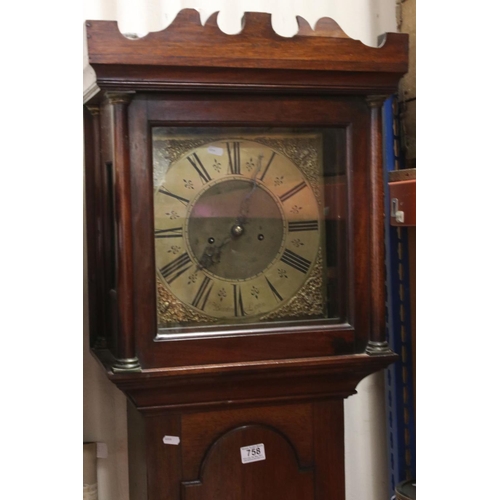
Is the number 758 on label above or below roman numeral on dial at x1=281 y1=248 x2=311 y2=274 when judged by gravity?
below

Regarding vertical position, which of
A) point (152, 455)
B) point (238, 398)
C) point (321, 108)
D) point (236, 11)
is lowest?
Result: point (152, 455)

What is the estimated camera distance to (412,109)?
Result: 1.81m

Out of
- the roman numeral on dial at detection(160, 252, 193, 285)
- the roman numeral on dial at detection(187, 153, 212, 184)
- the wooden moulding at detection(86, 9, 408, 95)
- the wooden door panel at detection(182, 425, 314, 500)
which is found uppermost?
the wooden moulding at detection(86, 9, 408, 95)

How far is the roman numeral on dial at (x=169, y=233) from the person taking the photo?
4.05 ft

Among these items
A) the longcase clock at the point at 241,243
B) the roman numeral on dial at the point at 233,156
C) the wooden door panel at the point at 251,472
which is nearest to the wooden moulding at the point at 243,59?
the longcase clock at the point at 241,243

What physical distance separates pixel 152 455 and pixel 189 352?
24cm

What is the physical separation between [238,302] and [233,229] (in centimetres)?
14

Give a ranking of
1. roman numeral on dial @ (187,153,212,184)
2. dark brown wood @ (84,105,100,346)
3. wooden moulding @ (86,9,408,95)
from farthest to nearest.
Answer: dark brown wood @ (84,105,100,346), roman numeral on dial @ (187,153,212,184), wooden moulding @ (86,9,408,95)

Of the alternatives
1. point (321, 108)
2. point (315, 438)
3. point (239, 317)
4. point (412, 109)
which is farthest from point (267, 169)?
point (412, 109)

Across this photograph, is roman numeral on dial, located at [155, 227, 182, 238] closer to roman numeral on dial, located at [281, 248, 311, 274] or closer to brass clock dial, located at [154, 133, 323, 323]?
brass clock dial, located at [154, 133, 323, 323]

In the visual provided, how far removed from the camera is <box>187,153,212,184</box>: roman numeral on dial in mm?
1250

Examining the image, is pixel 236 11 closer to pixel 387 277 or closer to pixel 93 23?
pixel 93 23

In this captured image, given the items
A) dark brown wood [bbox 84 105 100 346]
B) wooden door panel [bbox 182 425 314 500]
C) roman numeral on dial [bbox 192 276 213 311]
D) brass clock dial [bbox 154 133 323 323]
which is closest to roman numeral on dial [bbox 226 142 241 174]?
brass clock dial [bbox 154 133 323 323]

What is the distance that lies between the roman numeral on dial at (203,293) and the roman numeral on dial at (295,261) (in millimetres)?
154
